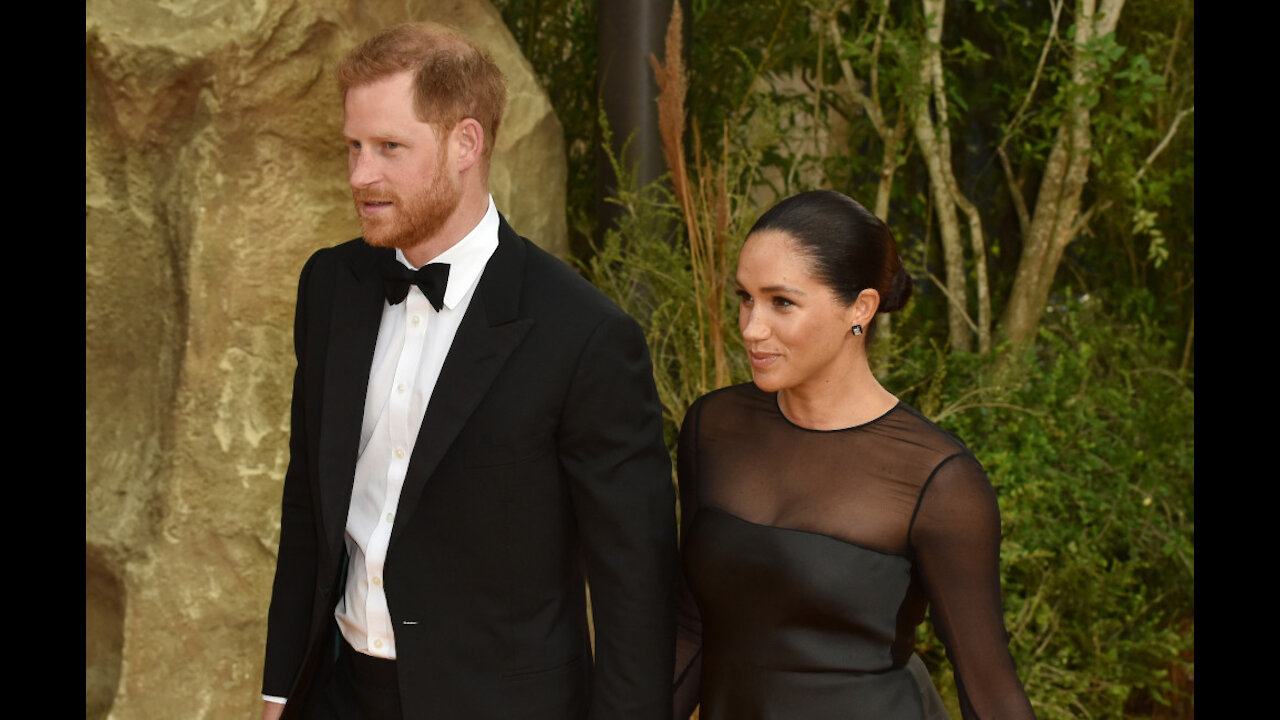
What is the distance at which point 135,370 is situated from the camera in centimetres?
323

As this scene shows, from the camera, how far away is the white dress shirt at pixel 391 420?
1.89 m

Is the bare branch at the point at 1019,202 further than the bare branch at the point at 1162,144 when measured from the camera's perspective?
Yes

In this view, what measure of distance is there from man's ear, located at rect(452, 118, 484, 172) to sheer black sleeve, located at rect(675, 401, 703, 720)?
0.55 metres

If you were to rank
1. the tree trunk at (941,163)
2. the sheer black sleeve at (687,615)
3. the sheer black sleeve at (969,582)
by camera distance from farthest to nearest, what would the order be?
the tree trunk at (941,163)
the sheer black sleeve at (687,615)
the sheer black sleeve at (969,582)

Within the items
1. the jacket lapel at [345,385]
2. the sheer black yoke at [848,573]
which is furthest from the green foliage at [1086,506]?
the jacket lapel at [345,385]

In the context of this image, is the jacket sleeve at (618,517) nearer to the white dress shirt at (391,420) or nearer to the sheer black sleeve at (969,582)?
the white dress shirt at (391,420)

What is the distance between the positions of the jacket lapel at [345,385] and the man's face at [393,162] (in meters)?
0.17

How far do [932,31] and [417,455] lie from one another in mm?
3592

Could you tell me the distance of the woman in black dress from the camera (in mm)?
1800

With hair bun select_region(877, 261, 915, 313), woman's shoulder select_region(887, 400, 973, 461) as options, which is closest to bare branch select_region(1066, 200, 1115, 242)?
hair bun select_region(877, 261, 915, 313)

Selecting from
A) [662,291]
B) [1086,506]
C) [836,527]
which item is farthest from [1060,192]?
[836,527]

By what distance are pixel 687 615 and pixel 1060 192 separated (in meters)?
3.42

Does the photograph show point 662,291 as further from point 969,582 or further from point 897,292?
point 969,582

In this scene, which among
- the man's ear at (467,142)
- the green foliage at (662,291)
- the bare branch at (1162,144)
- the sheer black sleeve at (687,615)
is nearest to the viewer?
the man's ear at (467,142)
